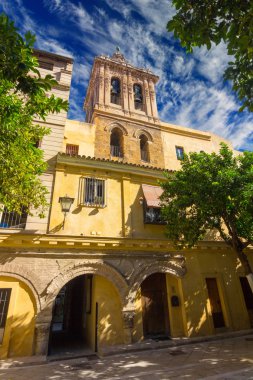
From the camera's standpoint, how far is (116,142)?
57.0 ft

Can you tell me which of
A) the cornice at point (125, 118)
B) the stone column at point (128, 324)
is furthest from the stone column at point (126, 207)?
the cornice at point (125, 118)

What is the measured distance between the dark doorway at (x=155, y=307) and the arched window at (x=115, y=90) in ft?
48.0

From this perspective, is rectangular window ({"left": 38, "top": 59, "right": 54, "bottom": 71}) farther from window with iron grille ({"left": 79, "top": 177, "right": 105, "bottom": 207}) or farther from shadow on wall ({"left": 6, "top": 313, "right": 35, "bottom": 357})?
shadow on wall ({"left": 6, "top": 313, "right": 35, "bottom": 357})

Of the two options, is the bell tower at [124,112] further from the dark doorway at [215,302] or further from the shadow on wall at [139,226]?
the dark doorway at [215,302]

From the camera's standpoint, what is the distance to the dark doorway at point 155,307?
11.2 meters

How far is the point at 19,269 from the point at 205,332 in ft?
30.6

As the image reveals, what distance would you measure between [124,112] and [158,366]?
651 inches

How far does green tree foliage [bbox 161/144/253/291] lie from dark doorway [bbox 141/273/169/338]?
2.63m

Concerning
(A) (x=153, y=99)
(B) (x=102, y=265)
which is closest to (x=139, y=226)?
(B) (x=102, y=265)

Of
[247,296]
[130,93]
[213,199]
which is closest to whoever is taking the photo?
[213,199]

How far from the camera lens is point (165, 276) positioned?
12188 millimetres

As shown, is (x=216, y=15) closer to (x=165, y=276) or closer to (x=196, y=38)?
(x=196, y=38)

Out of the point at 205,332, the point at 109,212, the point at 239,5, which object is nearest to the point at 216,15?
the point at 239,5

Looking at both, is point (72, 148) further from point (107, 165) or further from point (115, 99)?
point (115, 99)
